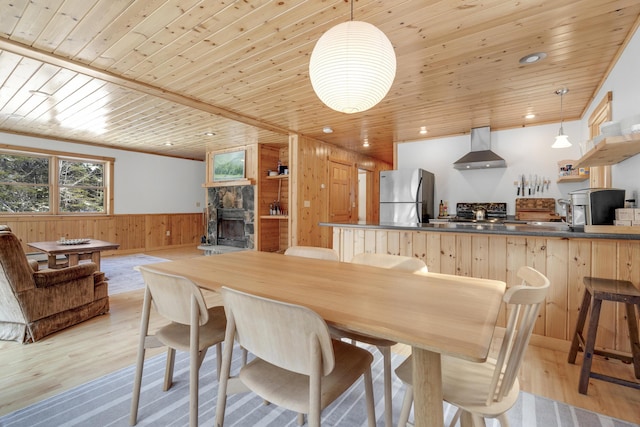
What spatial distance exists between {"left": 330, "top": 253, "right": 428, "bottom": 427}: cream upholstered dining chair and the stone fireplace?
4509 millimetres

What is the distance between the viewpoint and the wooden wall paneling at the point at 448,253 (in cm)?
277

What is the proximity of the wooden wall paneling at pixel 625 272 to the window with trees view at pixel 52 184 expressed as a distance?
26.9ft

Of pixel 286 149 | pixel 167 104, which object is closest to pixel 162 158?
pixel 286 149

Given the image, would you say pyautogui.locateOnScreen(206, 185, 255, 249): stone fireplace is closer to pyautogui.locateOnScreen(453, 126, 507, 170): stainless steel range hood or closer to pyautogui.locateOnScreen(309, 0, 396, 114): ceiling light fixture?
pyautogui.locateOnScreen(453, 126, 507, 170): stainless steel range hood

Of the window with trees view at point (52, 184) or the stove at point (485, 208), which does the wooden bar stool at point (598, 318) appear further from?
the window with trees view at point (52, 184)

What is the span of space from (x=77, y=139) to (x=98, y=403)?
617 cm

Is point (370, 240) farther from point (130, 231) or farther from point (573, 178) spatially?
point (130, 231)

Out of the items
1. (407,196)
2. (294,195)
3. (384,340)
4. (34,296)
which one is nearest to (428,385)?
(384,340)

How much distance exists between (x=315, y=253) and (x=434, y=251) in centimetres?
130

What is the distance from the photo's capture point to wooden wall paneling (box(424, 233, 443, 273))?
9.30ft

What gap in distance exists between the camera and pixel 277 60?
106 inches

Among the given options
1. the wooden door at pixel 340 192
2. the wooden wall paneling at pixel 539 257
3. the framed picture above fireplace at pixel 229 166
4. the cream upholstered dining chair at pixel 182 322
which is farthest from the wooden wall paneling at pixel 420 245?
the framed picture above fireplace at pixel 229 166

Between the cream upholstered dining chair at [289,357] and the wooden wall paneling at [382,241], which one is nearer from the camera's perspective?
the cream upholstered dining chair at [289,357]

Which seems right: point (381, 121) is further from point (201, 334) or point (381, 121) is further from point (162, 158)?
point (162, 158)
